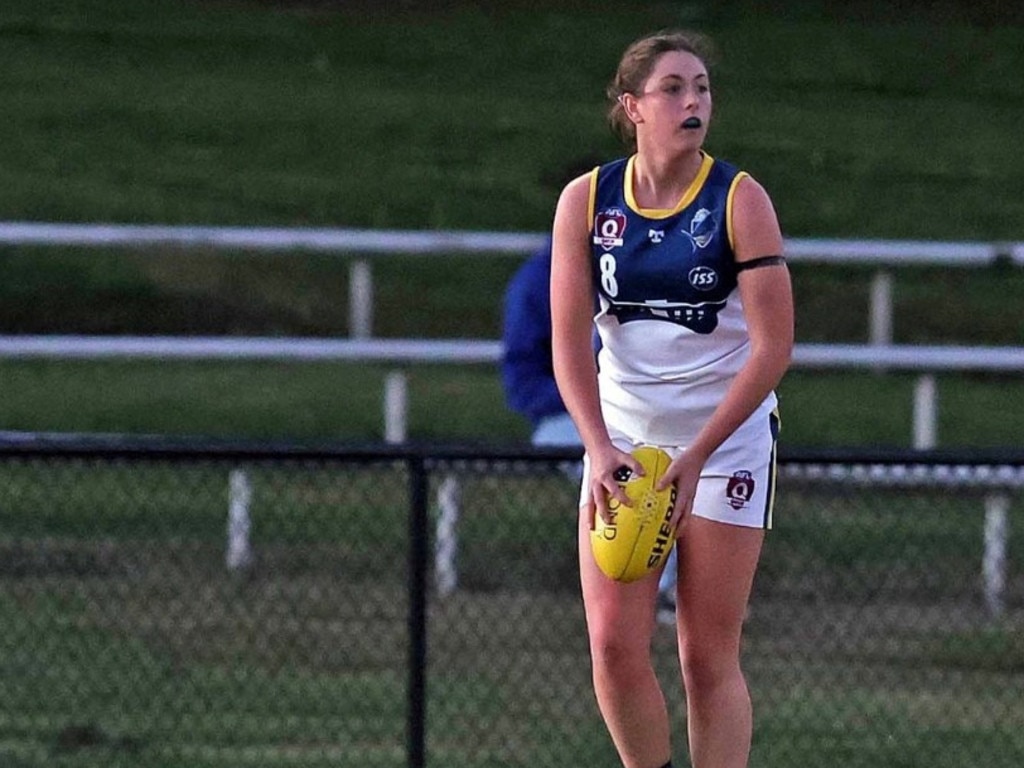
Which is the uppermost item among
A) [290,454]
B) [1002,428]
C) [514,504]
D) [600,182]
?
[600,182]

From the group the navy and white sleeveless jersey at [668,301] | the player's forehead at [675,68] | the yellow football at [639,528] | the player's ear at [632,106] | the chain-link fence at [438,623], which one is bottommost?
the chain-link fence at [438,623]

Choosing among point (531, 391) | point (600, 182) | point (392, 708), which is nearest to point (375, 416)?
point (531, 391)

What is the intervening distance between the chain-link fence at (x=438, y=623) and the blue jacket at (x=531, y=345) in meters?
0.41

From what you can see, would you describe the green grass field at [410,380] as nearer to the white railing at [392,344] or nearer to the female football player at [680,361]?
the white railing at [392,344]

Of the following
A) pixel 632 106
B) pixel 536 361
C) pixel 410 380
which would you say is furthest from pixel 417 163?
pixel 632 106

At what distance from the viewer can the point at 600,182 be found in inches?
180

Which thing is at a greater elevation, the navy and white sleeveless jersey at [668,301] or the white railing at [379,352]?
the navy and white sleeveless jersey at [668,301]

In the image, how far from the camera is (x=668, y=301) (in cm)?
445

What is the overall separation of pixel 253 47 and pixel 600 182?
14.0m

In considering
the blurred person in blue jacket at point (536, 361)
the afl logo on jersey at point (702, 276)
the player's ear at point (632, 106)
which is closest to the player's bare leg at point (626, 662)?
the afl logo on jersey at point (702, 276)

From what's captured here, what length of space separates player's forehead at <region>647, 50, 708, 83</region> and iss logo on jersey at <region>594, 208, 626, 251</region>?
0.94ft

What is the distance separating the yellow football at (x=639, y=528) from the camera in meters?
4.39

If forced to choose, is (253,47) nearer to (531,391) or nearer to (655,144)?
(531,391)

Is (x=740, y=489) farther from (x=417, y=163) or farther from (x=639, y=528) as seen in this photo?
(x=417, y=163)
